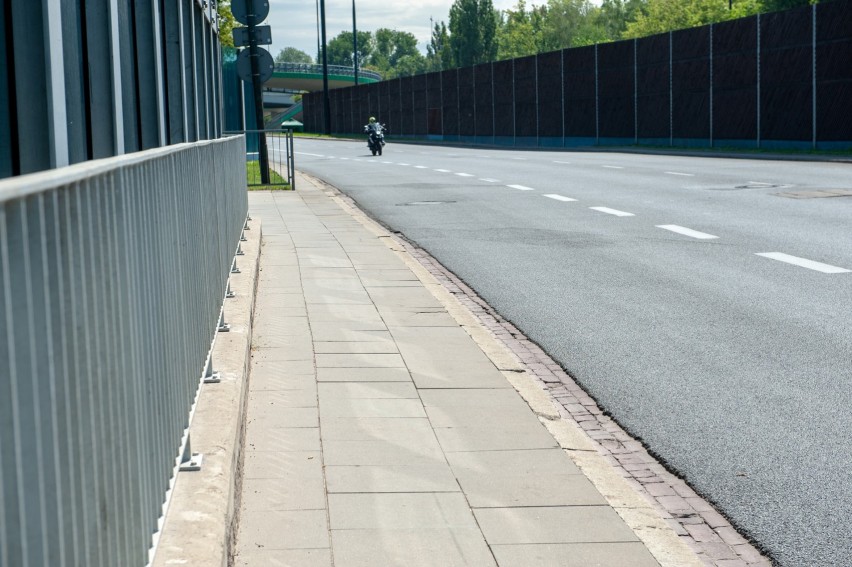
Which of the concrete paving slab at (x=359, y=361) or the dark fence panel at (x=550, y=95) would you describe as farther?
the dark fence panel at (x=550, y=95)

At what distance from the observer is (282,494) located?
16.0ft

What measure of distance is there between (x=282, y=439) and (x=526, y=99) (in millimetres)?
55636

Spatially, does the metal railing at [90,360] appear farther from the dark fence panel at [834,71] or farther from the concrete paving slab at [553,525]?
the dark fence panel at [834,71]

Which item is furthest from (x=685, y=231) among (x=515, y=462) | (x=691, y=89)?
(x=691, y=89)

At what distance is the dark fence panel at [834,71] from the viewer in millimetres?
34688

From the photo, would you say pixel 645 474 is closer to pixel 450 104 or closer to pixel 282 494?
pixel 282 494

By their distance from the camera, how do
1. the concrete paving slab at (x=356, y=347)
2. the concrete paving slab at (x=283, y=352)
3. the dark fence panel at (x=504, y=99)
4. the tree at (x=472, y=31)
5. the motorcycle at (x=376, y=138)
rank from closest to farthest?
1. the concrete paving slab at (x=283, y=352)
2. the concrete paving slab at (x=356, y=347)
3. the motorcycle at (x=376, y=138)
4. the dark fence panel at (x=504, y=99)
5. the tree at (x=472, y=31)

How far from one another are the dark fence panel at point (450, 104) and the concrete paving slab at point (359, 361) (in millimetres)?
65160

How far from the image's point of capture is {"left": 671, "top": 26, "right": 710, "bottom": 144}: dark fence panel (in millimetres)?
42188

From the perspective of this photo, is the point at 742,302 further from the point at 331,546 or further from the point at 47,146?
the point at 47,146

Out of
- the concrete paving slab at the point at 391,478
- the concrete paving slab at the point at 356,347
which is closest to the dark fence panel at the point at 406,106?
the concrete paving slab at the point at 356,347

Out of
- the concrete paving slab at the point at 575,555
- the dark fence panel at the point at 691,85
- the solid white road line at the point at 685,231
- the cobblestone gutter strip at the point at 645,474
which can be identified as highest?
the dark fence panel at the point at 691,85

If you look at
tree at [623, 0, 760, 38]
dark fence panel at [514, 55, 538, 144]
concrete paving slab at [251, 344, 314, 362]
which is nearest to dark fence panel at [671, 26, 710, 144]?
dark fence panel at [514, 55, 538, 144]

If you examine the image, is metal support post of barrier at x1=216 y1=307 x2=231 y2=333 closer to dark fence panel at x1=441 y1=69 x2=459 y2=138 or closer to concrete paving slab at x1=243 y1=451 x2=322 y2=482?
concrete paving slab at x1=243 y1=451 x2=322 y2=482
